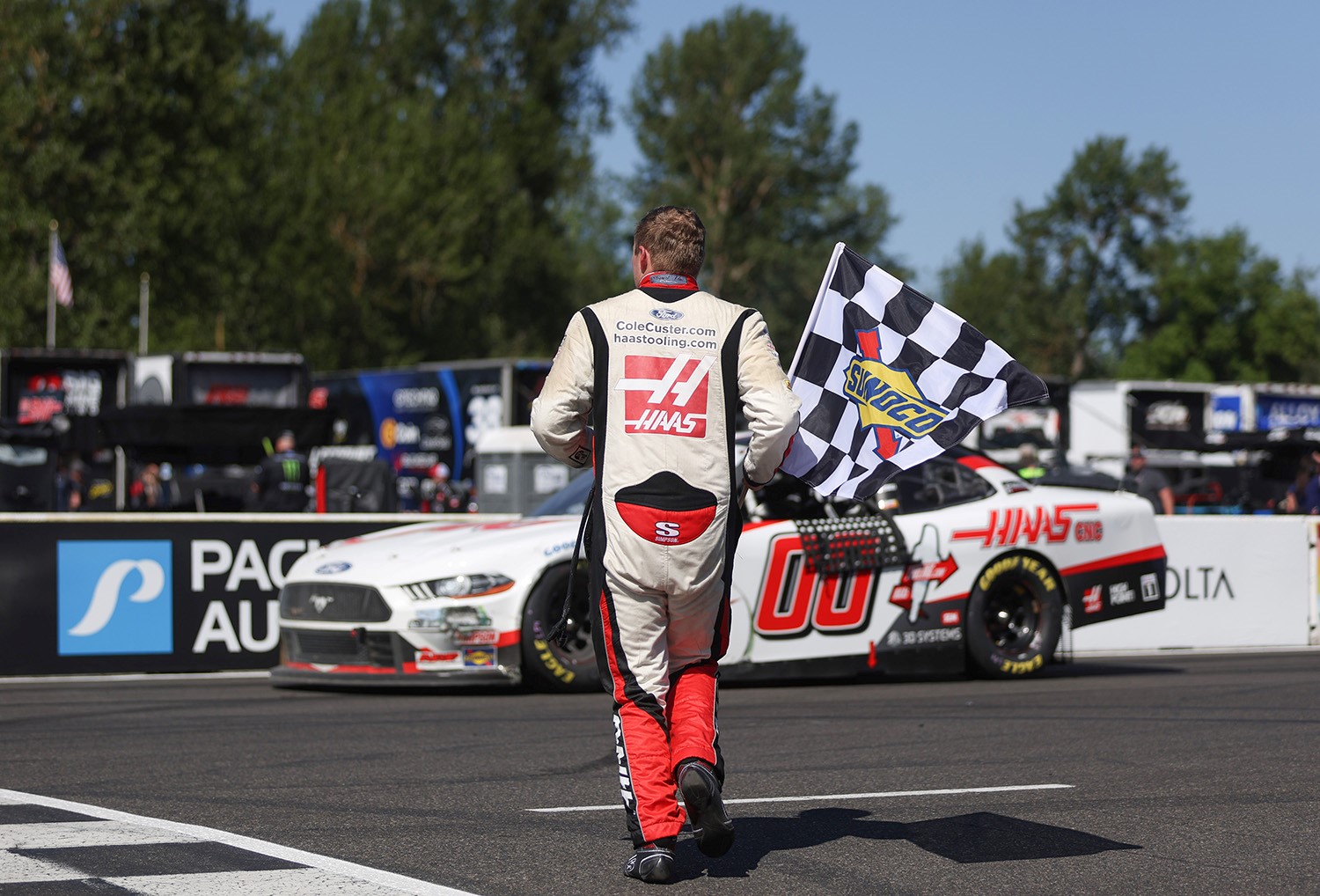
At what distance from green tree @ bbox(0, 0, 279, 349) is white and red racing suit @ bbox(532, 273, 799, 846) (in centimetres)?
3571

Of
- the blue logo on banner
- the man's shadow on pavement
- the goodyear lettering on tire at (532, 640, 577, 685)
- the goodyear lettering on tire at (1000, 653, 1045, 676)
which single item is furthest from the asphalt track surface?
the blue logo on banner

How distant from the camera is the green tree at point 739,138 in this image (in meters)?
60.3

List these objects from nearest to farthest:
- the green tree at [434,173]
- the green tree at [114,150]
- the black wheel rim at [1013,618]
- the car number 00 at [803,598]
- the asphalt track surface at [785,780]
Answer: the asphalt track surface at [785,780]
the car number 00 at [803,598]
the black wheel rim at [1013,618]
the green tree at [114,150]
the green tree at [434,173]

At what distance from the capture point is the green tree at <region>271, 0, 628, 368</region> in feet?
161

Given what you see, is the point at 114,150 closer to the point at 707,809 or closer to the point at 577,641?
the point at 577,641

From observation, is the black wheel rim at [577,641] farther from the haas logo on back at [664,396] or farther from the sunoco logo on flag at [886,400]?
the haas logo on back at [664,396]

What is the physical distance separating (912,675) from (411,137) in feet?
136

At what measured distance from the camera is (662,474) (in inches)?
179

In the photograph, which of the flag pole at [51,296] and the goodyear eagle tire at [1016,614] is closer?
the goodyear eagle tire at [1016,614]

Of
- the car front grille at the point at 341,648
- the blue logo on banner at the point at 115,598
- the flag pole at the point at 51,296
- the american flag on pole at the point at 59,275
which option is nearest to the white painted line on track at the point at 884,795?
the car front grille at the point at 341,648

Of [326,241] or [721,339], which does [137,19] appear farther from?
[721,339]

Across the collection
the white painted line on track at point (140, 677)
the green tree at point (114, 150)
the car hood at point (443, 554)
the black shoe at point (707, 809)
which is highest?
the green tree at point (114, 150)

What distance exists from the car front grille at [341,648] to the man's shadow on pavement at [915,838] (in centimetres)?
443

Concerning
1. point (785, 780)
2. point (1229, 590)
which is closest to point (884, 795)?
point (785, 780)
